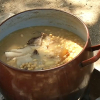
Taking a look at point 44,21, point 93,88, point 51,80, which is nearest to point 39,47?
point 44,21

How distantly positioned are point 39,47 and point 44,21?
0.60ft

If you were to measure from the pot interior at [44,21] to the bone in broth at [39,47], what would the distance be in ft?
0.12

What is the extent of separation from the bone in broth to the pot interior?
4 cm

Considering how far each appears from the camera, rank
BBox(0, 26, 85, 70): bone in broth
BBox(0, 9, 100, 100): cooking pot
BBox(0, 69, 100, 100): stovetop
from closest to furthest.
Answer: BBox(0, 9, 100, 100): cooking pot, BBox(0, 26, 85, 70): bone in broth, BBox(0, 69, 100, 100): stovetop

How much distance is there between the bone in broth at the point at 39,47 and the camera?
133 centimetres

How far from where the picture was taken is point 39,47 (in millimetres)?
1443

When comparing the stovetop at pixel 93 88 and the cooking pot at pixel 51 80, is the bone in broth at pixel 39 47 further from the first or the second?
the stovetop at pixel 93 88

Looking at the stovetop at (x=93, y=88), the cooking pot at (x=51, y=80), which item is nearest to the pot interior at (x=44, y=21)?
the cooking pot at (x=51, y=80)

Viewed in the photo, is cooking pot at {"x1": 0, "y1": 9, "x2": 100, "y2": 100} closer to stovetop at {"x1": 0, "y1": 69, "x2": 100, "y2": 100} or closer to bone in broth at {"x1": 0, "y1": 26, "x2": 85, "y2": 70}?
bone in broth at {"x1": 0, "y1": 26, "x2": 85, "y2": 70}

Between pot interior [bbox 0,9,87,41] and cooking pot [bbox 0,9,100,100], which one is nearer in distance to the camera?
cooking pot [bbox 0,9,100,100]

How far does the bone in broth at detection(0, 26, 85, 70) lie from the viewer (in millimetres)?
1326

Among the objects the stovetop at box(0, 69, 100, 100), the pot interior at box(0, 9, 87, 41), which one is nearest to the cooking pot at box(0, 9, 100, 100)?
the pot interior at box(0, 9, 87, 41)

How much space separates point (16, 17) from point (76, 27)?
347mm

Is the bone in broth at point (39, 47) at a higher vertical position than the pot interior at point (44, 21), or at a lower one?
lower
